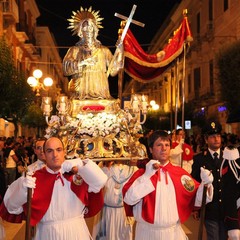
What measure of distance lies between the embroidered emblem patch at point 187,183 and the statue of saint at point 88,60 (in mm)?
4938

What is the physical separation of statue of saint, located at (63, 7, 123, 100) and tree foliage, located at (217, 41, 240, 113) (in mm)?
12749

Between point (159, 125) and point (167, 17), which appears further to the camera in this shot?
point (167, 17)

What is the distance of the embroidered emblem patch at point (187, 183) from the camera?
4630mm

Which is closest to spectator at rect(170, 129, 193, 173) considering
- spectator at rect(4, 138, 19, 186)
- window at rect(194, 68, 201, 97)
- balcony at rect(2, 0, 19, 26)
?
spectator at rect(4, 138, 19, 186)

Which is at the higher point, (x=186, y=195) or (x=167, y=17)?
(x=167, y=17)

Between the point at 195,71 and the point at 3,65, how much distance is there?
2169cm

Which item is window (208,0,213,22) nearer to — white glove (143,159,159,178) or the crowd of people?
the crowd of people

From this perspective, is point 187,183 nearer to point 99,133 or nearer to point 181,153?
point 99,133

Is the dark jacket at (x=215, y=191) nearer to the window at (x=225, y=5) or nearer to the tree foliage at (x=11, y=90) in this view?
the tree foliage at (x=11, y=90)

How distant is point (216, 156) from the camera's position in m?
5.72

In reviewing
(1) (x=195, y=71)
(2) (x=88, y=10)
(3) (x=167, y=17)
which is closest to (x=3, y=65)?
(2) (x=88, y=10)

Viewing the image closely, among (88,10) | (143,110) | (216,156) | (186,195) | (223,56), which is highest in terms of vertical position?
(223,56)

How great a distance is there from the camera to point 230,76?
71.8 ft

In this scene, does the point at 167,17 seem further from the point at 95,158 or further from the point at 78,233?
the point at 78,233
